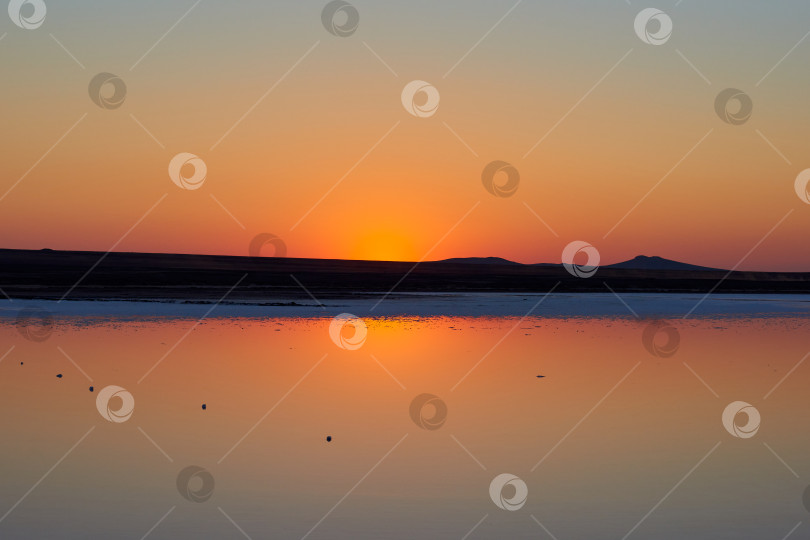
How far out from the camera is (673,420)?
13.0 m

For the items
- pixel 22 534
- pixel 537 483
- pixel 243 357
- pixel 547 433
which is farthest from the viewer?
pixel 243 357

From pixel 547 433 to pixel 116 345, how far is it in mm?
12310

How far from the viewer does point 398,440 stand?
452 inches

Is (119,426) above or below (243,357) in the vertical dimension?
below

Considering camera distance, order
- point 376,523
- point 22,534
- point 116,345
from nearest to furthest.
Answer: point 22,534, point 376,523, point 116,345

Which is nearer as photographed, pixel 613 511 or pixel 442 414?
pixel 613 511

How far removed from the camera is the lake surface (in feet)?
27.4

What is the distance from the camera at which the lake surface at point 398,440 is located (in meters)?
8.35

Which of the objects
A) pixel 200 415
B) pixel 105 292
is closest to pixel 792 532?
pixel 200 415

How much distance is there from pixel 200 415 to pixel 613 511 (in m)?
6.45

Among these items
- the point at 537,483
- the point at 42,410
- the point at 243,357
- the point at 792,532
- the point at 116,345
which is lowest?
the point at 792,532

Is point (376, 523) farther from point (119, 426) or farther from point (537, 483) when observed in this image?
point (119, 426)

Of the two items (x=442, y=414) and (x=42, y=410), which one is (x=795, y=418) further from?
(x=42, y=410)

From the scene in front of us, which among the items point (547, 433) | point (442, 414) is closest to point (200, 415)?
point (442, 414)
